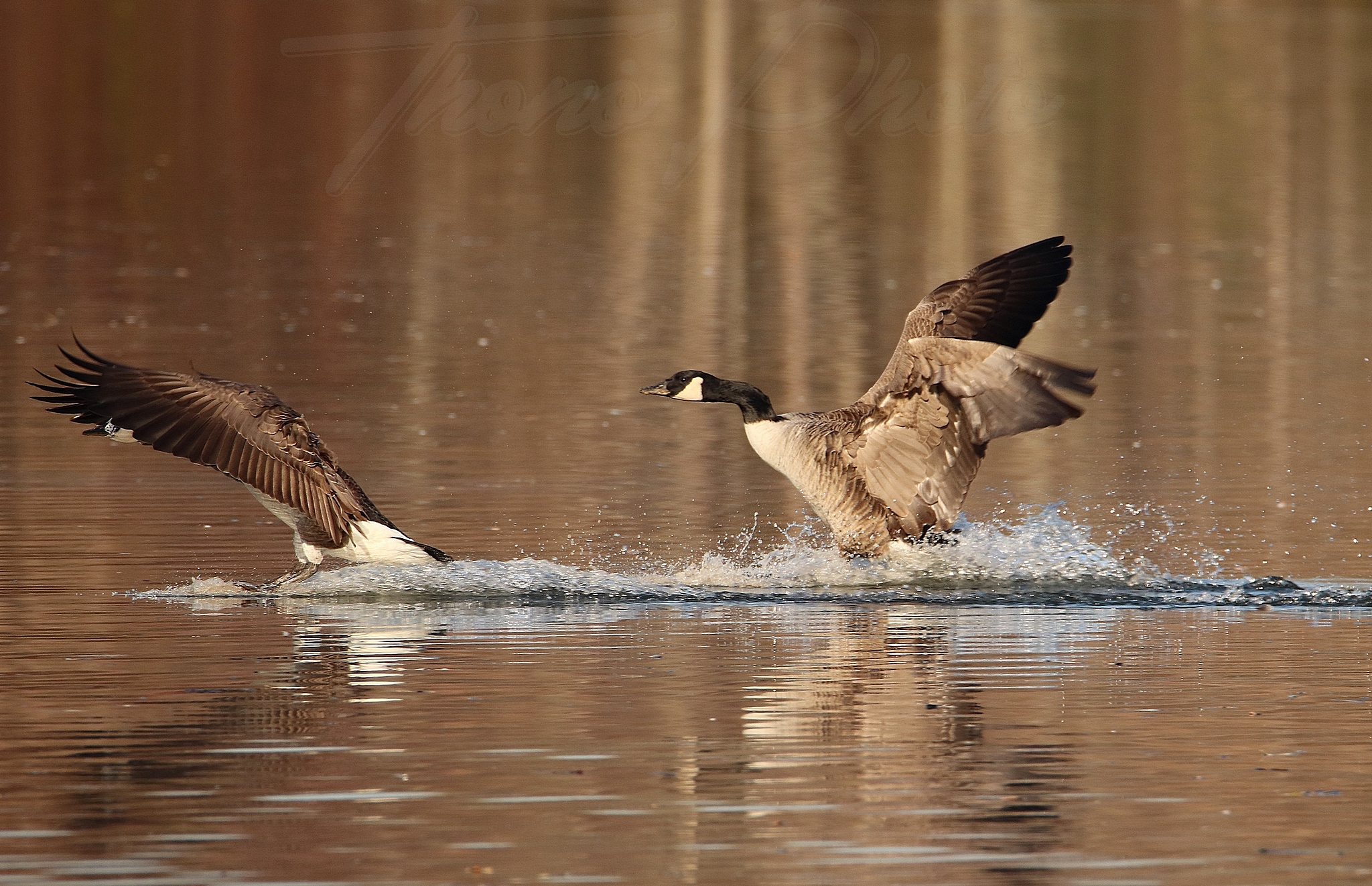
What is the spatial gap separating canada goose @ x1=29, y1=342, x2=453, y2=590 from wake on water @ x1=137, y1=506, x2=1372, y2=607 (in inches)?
6.0

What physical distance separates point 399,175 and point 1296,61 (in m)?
34.0

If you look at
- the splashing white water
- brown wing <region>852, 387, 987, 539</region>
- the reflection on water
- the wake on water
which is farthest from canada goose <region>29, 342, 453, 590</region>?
brown wing <region>852, 387, 987, 539</region>

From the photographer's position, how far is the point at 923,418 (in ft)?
40.0

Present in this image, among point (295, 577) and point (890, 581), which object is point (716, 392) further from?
point (295, 577)

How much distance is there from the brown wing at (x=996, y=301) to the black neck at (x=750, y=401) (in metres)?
0.58

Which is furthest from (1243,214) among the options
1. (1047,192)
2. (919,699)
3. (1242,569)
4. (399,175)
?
(919,699)

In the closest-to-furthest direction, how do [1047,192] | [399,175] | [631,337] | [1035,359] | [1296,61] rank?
[1035,359] < [631,337] < [1047,192] < [399,175] < [1296,61]

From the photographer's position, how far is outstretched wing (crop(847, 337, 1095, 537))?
11.8m

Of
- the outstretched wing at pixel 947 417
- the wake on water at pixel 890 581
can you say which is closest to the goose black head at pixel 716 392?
the outstretched wing at pixel 947 417

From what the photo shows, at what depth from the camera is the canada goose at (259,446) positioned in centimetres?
1167

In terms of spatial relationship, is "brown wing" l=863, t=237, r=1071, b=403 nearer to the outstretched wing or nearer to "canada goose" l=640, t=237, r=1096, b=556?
"canada goose" l=640, t=237, r=1096, b=556

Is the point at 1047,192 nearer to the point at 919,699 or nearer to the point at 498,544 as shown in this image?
the point at 498,544

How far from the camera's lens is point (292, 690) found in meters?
9.11

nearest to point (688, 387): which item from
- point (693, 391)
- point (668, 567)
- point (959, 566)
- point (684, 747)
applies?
point (693, 391)
